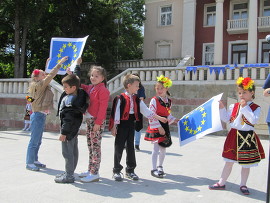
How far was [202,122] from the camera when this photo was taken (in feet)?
14.8

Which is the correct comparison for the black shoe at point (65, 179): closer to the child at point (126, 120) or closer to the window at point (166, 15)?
the child at point (126, 120)

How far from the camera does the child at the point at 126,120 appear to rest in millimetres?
4742

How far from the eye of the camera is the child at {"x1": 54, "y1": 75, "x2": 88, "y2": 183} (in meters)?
4.40

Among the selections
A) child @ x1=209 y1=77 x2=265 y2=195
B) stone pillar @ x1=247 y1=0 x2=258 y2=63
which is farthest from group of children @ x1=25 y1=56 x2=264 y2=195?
stone pillar @ x1=247 y1=0 x2=258 y2=63

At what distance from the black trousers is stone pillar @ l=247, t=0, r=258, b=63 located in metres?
17.3

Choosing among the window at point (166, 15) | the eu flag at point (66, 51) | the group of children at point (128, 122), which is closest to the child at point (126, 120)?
the group of children at point (128, 122)

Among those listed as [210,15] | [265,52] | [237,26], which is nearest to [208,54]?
[237,26]

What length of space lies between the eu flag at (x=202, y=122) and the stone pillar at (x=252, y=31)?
55.5ft

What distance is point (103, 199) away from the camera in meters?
3.80

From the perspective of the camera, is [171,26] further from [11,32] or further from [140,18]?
[11,32]

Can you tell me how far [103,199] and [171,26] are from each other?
2184 cm

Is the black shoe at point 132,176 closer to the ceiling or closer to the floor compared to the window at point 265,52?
closer to the floor

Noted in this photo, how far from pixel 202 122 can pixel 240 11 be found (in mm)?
20270

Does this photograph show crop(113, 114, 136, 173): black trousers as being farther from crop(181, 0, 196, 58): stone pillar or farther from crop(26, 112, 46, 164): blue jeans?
crop(181, 0, 196, 58): stone pillar
